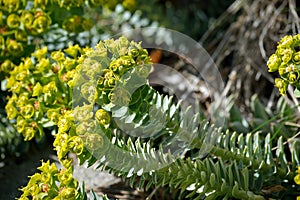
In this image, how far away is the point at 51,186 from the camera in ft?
3.88

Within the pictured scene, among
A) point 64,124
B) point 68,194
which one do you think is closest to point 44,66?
point 64,124

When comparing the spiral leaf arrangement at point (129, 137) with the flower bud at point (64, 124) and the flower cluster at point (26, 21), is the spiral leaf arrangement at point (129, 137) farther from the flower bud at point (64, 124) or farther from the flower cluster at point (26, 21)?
the flower cluster at point (26, 21)

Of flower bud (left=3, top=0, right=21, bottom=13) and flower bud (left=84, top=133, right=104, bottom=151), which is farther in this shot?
flower bud (left=3, top=0, right=21, bottom=13)

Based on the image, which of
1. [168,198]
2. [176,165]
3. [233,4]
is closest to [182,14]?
[233,4]

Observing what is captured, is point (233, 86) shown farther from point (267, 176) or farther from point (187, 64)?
point (267, 176)

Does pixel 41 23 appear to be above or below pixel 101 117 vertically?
above

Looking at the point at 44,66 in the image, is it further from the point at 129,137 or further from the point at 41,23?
the point at 129,137

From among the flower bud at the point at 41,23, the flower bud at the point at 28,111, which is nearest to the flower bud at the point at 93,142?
the flower bud at the point at 28,111

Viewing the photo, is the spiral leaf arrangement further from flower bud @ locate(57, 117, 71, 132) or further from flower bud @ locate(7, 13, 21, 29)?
flower bud @ locate(7, 13, 21, 29)

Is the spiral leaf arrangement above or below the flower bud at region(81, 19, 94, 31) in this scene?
below

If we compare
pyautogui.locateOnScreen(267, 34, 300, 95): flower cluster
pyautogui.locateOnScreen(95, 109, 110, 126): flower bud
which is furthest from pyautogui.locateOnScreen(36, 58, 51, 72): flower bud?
pyautogui.locateOnScreen(267, 34, 300, 95): flower cluster

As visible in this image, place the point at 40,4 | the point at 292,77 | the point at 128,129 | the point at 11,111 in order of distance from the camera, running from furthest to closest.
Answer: the point at 40,4 → the point at 11,111 → the point at 128,129 → the point at 292,77

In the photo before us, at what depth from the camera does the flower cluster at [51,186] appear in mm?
1165

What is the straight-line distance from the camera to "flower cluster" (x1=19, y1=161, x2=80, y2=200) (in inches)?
45.9
